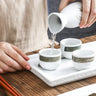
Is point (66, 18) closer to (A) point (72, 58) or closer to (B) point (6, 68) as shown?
(A) point (72, 58)

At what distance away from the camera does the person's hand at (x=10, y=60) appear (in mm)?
1258

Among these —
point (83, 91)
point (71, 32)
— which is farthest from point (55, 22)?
→ point (71, 32)

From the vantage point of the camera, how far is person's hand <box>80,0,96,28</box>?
134 cm

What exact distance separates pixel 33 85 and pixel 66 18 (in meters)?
0.35

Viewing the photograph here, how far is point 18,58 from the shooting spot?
128 centimetres

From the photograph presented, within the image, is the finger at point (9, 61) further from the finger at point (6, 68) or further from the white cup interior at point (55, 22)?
the white cup interior at point (55, 22)

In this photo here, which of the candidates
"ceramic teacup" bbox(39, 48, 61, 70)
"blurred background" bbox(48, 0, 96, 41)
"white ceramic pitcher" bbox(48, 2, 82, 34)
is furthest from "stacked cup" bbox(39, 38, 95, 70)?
"blurred background" bbox(48, 0, 96, 41)

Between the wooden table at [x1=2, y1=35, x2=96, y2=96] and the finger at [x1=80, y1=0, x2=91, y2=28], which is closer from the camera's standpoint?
the wooden table at [x1=2, y1=35, x2=96, y2=96]

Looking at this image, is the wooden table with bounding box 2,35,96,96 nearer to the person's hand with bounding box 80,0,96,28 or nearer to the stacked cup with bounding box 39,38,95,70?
the stacked cup with bounding box 39,38,95,70

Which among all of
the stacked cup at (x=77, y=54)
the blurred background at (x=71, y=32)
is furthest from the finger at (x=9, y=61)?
the blurred background at (x=71, y=32)

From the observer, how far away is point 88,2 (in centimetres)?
138

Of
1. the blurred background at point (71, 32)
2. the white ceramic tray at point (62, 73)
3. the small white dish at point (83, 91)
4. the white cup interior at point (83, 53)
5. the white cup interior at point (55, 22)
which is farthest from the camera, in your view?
the blurred background at point (71, 32)

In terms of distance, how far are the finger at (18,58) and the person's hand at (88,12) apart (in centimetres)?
33

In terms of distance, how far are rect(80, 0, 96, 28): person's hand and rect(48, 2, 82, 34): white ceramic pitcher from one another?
23 mm
